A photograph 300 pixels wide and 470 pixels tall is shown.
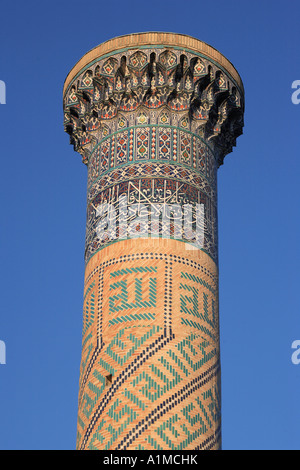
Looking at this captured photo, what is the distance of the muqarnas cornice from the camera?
1172cm

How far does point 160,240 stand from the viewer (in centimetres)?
1085

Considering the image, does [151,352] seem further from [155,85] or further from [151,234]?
[155,85]

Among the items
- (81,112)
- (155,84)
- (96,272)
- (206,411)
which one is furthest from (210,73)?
(206,411)

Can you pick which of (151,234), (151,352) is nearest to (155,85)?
(151,234)

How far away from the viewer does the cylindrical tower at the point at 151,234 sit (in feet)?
33.2

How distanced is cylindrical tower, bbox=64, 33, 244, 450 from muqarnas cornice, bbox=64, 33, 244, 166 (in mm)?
13

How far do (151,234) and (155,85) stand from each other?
173cm

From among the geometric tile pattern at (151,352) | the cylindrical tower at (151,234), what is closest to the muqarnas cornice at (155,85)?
the cylindrical tower at (151,234)

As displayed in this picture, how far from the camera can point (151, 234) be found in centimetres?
1089

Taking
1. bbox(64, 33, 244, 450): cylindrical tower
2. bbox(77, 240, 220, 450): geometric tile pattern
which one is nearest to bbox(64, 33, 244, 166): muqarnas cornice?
bbox(64, 33, 244, 450): cylindrical tower

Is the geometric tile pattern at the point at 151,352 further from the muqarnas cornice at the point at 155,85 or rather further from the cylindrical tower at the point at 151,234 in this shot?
the muqarnas cornice at the point at 155,85

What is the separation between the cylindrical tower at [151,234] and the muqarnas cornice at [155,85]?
13 mm

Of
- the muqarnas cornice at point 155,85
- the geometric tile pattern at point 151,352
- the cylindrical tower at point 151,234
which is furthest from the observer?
the muqarnas cornice at point 155,85
